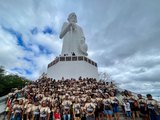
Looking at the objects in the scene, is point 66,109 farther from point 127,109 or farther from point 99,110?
point 127,109

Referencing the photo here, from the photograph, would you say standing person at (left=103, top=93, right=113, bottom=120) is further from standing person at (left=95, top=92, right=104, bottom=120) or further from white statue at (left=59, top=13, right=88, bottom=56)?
white statue at (left=59, top=13, right=88, bottom=56)

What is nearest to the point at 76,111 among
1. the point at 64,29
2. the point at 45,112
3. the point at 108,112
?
the point at 45,112

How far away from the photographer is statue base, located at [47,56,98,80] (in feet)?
75.6

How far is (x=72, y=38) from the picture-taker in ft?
93.4

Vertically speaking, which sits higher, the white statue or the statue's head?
the statue's head

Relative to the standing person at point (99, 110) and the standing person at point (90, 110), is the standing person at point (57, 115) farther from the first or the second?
the standing person at point (99, 110)

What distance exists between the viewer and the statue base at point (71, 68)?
23.0 meters

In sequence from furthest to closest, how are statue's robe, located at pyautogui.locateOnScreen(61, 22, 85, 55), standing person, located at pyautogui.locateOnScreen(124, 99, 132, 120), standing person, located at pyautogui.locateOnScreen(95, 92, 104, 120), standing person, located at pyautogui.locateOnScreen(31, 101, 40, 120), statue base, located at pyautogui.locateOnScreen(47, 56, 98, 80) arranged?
statue's robe, located at pyautogui.locateOnScreen(61, 22, 85, 55) → statue base, located at pyautogui.locateOnScreen(47, 56, 98, 80) → standing person, located at pyautogui.locateOnScreen(124, 99, 132, 120) → standing person, located at pyautogui.locateOnScreen(95, 92, 104, 120) → standing person, located at pyautogui.locateOnScreen(31, 101, 40, 120)

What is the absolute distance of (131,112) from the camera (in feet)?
29.4

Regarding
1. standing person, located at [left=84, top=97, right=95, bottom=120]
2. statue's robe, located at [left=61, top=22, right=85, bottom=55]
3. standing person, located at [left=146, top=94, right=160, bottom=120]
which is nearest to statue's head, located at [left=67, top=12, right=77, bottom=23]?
statue's robe, located at [left=61, top=22, right=85, bottom=55]

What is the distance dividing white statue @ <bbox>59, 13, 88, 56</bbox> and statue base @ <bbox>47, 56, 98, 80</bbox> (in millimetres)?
2787

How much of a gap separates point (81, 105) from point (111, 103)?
155 centimetres

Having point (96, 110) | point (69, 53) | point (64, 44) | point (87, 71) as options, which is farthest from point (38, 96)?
point (64, 44)

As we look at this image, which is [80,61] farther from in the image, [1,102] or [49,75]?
[1,102]
